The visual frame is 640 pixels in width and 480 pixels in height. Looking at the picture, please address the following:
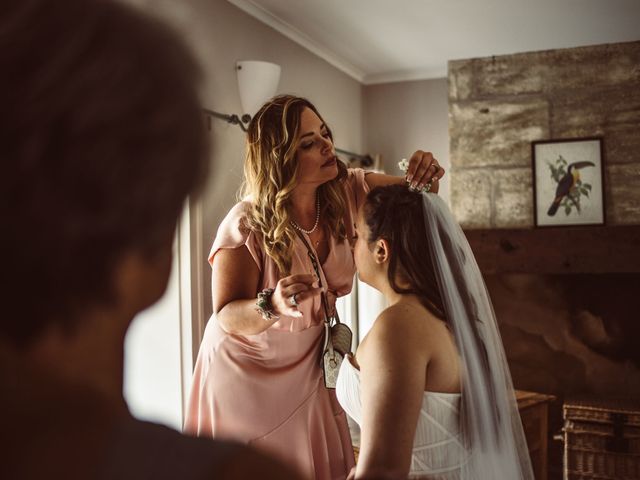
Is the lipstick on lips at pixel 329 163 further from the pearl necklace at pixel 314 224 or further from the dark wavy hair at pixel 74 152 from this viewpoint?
the dark wavy hair at pixel 74 152

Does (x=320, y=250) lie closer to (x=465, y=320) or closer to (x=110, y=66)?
(x=465, y=320)

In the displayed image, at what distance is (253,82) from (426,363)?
2.12 meters

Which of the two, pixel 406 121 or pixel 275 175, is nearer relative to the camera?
pixel 275 175

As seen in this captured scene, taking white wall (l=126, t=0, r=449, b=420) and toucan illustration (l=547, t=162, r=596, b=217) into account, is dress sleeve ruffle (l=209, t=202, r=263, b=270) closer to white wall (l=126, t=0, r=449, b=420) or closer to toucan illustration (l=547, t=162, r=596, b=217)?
white wall (l=126, t=0, r=449, b=420)

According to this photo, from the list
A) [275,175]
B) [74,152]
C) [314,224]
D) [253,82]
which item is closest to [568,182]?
[253,82]

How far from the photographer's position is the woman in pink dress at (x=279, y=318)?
1.87 metres

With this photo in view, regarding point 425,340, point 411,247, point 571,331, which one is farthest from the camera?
point 571,331

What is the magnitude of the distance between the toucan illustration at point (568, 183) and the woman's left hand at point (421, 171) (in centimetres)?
239

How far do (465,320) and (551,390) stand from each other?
2.84m

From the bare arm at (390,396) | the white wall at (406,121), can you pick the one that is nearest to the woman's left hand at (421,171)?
the bare arm at (390,396)

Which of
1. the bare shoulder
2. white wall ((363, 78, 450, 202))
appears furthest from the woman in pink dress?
white wall ((363, 78, 450, 202))

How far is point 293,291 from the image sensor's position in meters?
1.54

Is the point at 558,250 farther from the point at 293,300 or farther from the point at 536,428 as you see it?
the point at 293,300

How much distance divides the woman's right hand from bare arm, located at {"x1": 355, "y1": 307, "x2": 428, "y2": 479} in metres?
0.20
